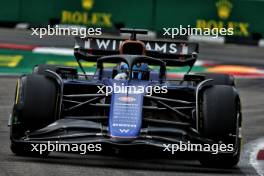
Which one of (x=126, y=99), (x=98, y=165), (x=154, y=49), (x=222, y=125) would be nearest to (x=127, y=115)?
(x=126, y=99)

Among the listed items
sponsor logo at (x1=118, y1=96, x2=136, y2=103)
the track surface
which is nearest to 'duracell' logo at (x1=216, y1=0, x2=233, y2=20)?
the track surface

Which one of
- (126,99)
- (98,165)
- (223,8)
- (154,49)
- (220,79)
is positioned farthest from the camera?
(223,8)

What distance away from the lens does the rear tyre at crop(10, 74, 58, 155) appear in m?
9.70

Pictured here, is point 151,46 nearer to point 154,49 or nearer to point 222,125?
point 154,49

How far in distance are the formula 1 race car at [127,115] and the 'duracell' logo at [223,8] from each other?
17.9m

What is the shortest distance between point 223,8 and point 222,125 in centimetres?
1885

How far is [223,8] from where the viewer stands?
28.3 meters

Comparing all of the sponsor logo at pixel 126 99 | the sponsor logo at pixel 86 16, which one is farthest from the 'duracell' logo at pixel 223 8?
the sponsor logo at pixel 126 99

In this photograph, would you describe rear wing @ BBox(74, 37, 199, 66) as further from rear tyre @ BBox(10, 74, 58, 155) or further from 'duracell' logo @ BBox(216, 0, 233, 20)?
'duracell' logo @ BBox(216, 0, 233, 20)

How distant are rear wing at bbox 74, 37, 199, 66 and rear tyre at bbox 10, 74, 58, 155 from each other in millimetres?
1923

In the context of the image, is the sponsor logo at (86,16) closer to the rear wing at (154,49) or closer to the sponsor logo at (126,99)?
the rear wing at (154,49)

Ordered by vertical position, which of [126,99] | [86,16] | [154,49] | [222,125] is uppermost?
[86,16]

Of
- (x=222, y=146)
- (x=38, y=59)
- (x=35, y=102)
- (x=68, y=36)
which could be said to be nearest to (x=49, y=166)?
(x=35, y=102)

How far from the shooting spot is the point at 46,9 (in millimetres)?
28328
